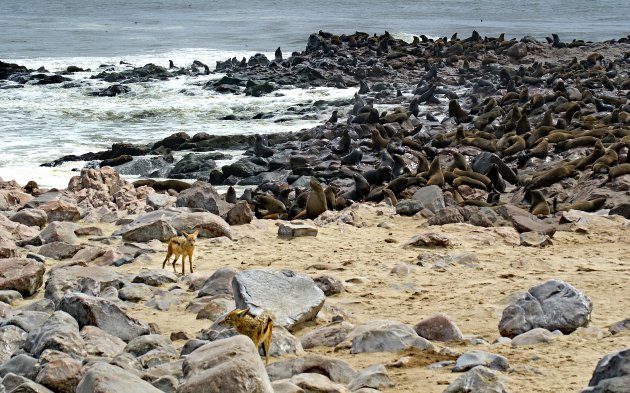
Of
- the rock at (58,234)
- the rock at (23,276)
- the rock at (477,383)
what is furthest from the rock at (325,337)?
the rock at (58,234)

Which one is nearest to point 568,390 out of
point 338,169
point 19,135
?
point 338,169

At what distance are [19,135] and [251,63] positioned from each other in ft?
43.9

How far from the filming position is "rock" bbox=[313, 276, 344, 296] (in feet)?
22.1

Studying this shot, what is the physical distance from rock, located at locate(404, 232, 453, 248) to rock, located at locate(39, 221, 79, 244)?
298 cm

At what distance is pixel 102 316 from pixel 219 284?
4.42 ft

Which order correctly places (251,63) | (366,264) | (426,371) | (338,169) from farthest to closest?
(251,63) → (338,169) → (366,264) → (426,371)

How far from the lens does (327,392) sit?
414 cm

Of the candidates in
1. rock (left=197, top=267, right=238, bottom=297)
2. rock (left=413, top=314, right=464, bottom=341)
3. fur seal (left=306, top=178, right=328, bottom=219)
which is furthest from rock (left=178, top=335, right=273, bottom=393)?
fur seal (left=306, top=178, right=328, bottom=219)

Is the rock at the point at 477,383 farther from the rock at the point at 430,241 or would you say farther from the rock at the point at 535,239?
the rock at the point at 535,239

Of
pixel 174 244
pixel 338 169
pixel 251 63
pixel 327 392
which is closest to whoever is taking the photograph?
pixel 327 392

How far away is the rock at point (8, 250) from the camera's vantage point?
743cm

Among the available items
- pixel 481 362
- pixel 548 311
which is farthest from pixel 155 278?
pixel 481 362

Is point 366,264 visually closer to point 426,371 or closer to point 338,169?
point 426,371

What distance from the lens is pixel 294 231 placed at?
29.4ft
